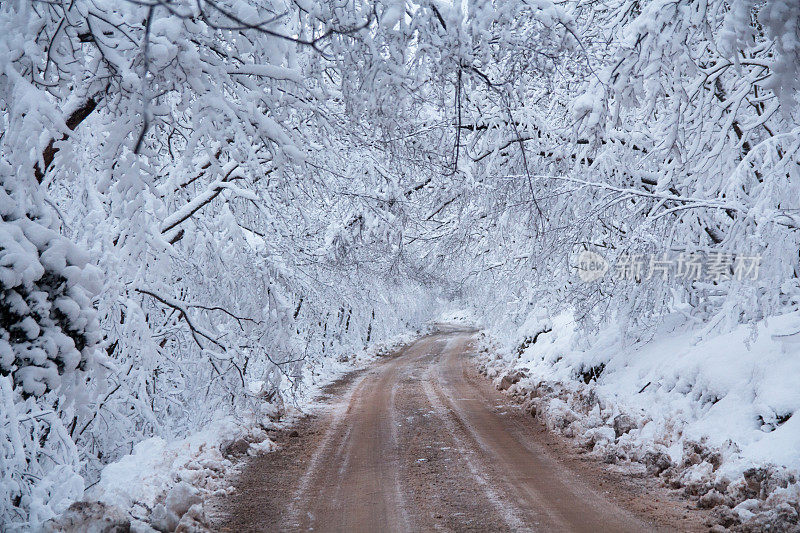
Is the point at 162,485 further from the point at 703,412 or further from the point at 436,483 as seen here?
the point at 703,412

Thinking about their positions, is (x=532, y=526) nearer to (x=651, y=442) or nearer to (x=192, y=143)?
(x=651, y=442)

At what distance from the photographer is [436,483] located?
723cm

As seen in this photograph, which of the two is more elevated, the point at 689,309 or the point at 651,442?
the point at 689,309

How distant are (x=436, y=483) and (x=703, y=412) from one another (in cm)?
382

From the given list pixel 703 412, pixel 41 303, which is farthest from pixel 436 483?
pixel 41 303

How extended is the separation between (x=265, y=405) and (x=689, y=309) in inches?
348

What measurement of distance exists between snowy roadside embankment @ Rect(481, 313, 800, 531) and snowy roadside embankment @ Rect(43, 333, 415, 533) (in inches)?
206

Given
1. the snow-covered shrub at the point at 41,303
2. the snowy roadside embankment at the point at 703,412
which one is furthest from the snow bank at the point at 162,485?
the snowy roadside embankment at the point at 703,412

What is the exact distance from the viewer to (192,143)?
4.29 meters

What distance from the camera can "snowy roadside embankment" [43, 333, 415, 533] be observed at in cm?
→ 498

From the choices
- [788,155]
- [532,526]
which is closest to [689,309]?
[788,155]

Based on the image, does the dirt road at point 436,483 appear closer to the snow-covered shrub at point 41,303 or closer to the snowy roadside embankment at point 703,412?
the snowy roadside embankment at point 703,412

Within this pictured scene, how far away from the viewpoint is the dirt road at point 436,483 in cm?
580

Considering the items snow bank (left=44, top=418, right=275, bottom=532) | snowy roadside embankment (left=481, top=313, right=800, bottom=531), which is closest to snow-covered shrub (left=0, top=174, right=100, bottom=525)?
snow bank (left=44, top=418, right=275, bottom=532)
